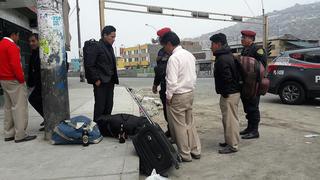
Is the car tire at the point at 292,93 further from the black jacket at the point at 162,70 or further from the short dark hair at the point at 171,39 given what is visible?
the short dark hair at the point at 171,39

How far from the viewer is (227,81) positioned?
6066 mm

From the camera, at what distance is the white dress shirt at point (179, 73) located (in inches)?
220

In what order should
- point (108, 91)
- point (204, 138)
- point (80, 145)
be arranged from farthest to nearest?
point (204, 138), point (108, 91), point (80, 145)

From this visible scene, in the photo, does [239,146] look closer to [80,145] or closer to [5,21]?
[80,145]

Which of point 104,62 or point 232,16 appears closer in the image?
point 104,62

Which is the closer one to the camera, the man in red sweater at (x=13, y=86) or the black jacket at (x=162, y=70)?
the man in red sweater at (x=13, y=86)

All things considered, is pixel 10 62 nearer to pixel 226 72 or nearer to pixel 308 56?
pixel 226 72

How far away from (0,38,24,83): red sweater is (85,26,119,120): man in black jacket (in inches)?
40.4

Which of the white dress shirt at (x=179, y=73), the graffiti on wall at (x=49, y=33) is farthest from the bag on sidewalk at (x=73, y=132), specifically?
the white dress shirt at (x=179, y=73)

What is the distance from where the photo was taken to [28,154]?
5668 mm

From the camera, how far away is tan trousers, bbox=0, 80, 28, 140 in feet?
20.6

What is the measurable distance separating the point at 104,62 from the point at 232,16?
27.7m

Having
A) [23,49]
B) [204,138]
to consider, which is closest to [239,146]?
[204,138]

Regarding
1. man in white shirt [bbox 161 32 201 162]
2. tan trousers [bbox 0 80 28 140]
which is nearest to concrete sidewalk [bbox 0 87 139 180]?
tan trousers [bbox 0 80 28 140]
